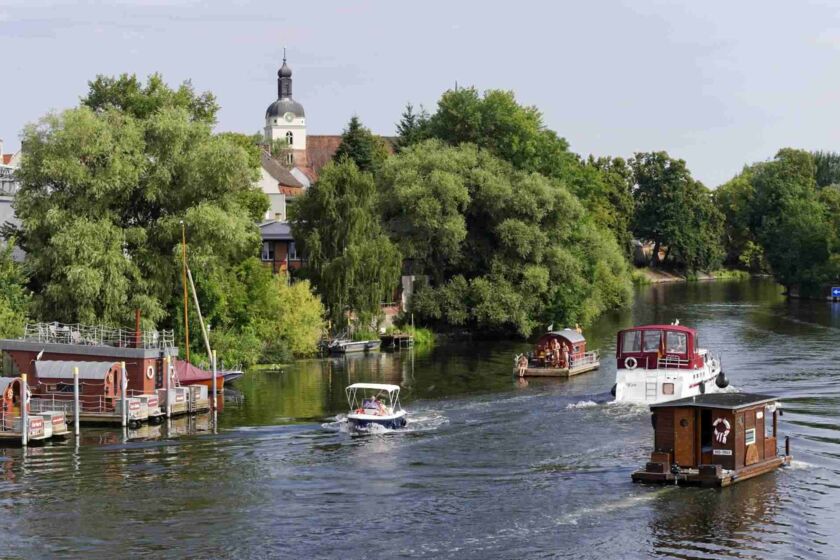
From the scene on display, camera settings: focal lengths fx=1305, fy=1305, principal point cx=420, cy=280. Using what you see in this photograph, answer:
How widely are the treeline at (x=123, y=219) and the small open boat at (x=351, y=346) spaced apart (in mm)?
11839

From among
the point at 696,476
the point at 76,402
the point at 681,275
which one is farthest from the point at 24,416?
the point at 681,275

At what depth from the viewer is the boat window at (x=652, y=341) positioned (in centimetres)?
6266

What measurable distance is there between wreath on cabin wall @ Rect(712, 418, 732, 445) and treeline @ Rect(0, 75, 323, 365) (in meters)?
34.8

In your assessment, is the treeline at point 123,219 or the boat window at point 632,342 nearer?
the boat window at point 632,342

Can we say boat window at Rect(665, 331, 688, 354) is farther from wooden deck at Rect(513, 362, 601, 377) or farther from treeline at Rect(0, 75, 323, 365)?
treeline at Rect(0, 75, 323, 365)

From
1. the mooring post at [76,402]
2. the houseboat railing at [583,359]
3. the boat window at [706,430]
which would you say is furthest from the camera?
the houseboat railing at [583,359]

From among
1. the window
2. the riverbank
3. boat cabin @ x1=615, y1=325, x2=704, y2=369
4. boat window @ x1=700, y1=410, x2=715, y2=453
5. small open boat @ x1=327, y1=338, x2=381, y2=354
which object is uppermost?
the window

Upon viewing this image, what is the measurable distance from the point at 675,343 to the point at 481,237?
40.3m

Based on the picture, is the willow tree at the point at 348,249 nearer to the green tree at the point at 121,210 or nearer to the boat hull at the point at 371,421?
the green tree at the point at 121,210

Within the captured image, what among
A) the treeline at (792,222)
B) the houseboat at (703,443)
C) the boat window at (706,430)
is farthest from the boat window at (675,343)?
the treeline at (792,222)

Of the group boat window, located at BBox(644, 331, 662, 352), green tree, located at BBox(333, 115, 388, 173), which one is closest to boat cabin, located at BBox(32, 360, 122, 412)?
boat window, located at BBox(644, 331, 662, 352)

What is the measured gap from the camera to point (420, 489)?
143 ft

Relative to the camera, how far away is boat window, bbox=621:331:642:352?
62.6 meters

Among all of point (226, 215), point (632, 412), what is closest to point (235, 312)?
point (226, 215)
